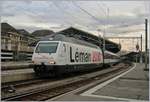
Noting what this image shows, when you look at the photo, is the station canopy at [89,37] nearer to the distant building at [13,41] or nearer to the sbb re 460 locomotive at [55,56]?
the distant building at [13,41]

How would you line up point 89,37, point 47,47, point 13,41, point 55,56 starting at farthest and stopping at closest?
point 89,37
point 13,41
point 47,47
point 55,56

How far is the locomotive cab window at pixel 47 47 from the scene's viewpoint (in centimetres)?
2344

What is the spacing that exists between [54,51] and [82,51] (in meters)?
6.61

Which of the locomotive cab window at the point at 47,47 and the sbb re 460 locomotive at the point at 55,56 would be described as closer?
the sbb re 460 locomotive at the point at 55,56

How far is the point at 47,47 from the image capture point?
77.8 feet

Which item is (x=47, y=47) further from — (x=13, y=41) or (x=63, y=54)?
(x=13, y=41)

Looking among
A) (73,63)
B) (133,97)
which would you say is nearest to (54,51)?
(73,63)

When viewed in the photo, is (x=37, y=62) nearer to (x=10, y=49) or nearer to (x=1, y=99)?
(x=1, y=99)

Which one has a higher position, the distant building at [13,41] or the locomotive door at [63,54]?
the distant building at [13,41]

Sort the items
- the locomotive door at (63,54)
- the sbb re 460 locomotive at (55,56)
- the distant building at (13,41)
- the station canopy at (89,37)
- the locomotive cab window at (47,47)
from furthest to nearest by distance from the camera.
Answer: the station canopy at (89,37), the distant building at (13,41), the locomotive door at (63,54), the locomotive cab window at (47,47), the sbb re 460 locomotive at (55,56)

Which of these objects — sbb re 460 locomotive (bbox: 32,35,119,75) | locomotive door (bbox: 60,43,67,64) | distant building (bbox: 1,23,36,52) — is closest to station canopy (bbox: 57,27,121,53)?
distant building (bbox: 1,23,36,52)

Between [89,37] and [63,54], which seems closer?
[63,54]

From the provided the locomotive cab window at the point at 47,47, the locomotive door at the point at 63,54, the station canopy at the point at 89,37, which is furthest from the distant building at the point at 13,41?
the locomotive door at the point at 63,54

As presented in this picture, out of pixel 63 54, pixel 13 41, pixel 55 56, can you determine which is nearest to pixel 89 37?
pixel 13 41
